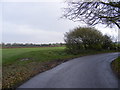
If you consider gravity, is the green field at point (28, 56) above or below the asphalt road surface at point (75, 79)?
below

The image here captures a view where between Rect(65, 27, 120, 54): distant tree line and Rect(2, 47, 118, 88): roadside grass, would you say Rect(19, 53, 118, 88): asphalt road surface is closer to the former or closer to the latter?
Rect(2, 47, 118, 88): roadside grass

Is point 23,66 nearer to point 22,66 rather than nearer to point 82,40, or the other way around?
point 22,66

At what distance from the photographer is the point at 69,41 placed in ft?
68.2

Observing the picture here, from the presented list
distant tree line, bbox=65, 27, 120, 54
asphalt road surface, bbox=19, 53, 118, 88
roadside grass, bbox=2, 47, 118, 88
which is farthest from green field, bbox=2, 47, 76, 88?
distant tree line, bbox=65, 27, 120, 54

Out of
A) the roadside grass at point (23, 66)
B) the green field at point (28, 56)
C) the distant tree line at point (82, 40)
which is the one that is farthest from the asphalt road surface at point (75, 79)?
the distant tree line at point (82, 40)

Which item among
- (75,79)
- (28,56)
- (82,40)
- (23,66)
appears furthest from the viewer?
(82,40)

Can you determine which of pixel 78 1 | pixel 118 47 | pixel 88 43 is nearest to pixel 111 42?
pixel 118 47

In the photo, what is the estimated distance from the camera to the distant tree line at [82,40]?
20.7 metres

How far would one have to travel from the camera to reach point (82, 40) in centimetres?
2144

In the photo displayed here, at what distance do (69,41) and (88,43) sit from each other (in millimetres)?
4334

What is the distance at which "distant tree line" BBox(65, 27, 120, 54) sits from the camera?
20.7 metres

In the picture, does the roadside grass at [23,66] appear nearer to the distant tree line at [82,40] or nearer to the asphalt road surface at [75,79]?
the asphalt road surface at [75,79]

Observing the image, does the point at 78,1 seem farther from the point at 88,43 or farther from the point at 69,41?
the point at 88,43

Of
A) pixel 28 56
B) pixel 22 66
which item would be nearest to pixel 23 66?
pixel 22 66
